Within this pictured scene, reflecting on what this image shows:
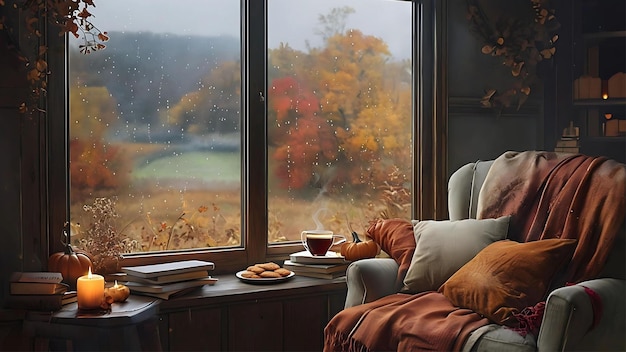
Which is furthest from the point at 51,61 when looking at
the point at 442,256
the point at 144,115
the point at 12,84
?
the point at 442,256

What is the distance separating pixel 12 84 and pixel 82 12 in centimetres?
38

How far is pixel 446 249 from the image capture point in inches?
118

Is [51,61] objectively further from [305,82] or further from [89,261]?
[305,82]

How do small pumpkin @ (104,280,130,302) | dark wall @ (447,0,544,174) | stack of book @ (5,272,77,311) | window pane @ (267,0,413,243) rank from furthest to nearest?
1. dark wall @ (447,0,544,174)
2. window pane @ (267,0,413,243)
3. small pumpkin @ (104,280,130,302)
4. stack of book @ (5,272,77,311)

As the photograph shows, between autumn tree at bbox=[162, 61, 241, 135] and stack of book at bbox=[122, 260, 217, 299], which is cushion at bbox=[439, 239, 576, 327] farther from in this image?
autumn tree at bbox=[162, 61, 241, 135]

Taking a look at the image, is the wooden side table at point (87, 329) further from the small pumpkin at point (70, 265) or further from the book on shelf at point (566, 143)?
the book on shelf at point (566, 143)

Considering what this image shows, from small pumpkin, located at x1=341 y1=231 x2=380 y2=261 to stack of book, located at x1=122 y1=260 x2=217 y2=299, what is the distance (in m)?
0.61

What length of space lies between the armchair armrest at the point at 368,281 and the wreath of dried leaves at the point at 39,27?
135 centimetres

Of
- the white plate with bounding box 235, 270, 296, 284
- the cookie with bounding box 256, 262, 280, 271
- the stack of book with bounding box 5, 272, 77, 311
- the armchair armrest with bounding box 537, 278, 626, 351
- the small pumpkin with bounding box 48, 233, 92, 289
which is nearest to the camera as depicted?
the armchair armrest with bounding box 537, 278, 626, 351

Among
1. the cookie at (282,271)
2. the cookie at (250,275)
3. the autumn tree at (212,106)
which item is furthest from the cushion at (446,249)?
the autumn tree at (212,106)

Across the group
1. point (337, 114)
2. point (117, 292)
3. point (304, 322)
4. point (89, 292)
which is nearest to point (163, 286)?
point (117, 292)

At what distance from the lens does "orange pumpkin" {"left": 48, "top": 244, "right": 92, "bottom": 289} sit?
9.45 ft

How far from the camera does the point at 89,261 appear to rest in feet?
9.59

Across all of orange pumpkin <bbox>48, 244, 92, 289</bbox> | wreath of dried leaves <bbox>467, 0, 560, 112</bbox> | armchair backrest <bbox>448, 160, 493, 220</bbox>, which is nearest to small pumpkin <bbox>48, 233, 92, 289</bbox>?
orange pumpkin <bbox>48, 244, 92, 289</bbox>
